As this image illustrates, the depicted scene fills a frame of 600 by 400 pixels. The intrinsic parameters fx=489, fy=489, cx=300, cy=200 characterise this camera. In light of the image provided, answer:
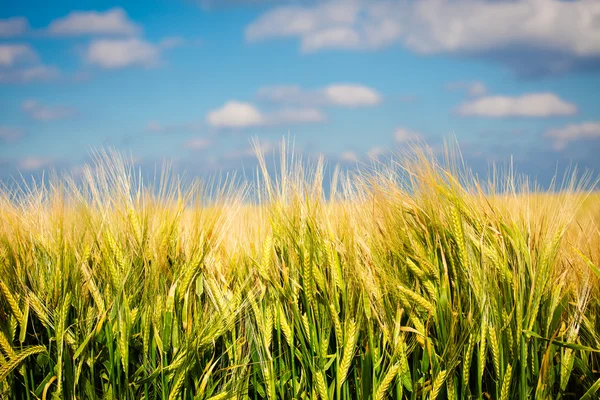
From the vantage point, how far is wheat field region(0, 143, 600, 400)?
2023 mm

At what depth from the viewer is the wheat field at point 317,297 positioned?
2023 millimetres

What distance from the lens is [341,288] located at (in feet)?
6.71

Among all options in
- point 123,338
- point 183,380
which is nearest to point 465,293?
point 183,380

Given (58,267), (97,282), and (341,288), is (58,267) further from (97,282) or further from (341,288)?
(341,288)

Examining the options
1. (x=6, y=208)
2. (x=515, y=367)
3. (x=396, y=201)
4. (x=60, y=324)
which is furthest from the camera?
(x=6, y=208)

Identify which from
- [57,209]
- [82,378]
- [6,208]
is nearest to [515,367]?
[82,378]

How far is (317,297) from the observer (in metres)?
2.15

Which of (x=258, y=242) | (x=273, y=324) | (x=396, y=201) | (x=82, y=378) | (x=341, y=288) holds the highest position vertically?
(x=396, y=201)

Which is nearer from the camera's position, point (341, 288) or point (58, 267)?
point (341, 288)

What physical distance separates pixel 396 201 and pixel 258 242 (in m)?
0.69

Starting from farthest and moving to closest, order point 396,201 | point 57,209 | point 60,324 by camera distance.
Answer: point 57,209, point 396,201, point 60,324

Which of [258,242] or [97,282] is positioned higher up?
[258,242]

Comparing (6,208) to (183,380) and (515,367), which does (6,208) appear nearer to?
(183,380)

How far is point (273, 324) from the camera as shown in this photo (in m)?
2.20
